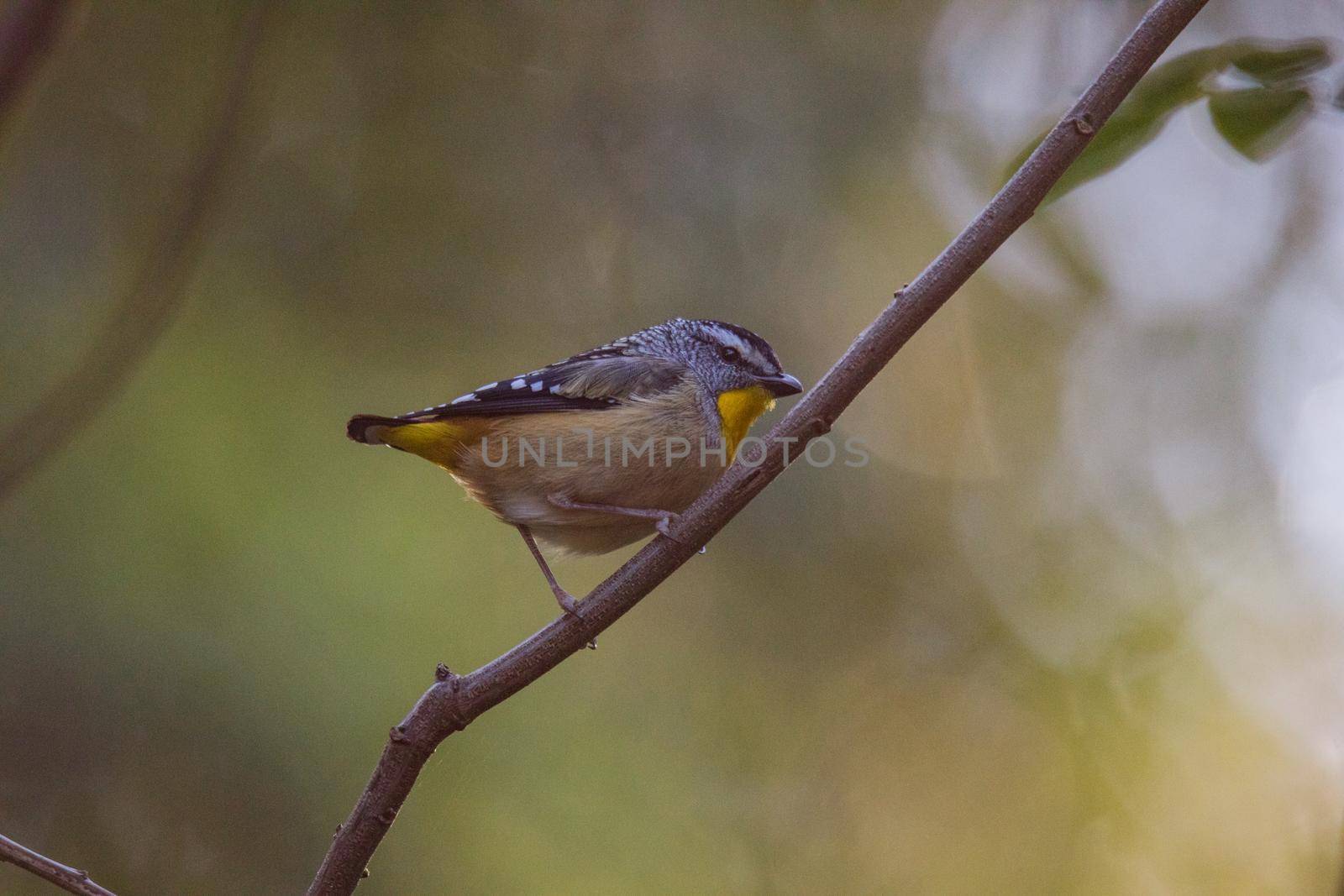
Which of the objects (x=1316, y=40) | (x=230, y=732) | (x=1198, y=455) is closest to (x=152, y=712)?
(x=230, y=732)

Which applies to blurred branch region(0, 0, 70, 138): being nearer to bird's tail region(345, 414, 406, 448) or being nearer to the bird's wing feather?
bird's tail region(345, 414, 406, 448)

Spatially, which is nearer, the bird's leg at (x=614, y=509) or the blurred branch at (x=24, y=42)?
the blurred branch at (x=24, y=42)

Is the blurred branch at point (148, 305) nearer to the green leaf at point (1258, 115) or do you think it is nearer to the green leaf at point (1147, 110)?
→ the green leaf at point (1147, 110)

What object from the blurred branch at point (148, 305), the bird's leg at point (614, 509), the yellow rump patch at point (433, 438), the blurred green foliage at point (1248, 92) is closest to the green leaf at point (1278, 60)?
the blurred green foliage at point (1248, 92)

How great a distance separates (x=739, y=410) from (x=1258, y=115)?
271 centimetres

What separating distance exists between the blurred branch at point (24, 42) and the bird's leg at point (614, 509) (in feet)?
7.91

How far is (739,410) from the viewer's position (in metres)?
4.71

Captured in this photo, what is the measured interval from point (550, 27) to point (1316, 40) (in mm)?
7036

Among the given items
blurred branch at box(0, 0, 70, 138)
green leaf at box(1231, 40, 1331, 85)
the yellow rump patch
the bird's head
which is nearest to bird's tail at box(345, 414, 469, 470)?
the yellow rump patch

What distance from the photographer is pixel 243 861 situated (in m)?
5.62

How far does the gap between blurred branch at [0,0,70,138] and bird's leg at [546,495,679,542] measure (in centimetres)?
241

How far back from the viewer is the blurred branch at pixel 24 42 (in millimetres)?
1937

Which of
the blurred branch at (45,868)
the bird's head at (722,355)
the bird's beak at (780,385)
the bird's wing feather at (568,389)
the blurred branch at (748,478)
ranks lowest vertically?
the blurred branch at (45,868)

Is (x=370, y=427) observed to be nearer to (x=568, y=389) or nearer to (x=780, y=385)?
(x=568, y=389)
